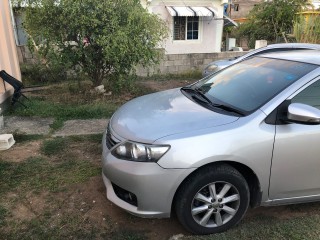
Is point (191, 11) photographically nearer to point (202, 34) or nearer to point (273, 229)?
point (202, 34)

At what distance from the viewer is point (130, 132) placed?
2980mm

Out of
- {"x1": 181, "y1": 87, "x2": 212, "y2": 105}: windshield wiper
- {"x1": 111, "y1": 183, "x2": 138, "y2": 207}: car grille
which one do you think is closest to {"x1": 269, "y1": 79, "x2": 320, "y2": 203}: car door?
{"x1": 181, "y1": 87, "x2": 212, "y2": 105}: windshield wiper

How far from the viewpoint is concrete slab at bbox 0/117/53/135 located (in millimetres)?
5496

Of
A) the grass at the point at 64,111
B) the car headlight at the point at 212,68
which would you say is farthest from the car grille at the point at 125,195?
the car headlight at the point at 212,68

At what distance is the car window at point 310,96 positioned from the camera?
2955 mm

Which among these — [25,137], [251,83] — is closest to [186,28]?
[25,137]

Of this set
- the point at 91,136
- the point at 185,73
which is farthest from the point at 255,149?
the point at 185,73

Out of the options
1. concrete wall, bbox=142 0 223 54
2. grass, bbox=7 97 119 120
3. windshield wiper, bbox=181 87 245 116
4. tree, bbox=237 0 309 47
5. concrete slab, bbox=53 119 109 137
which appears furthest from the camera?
tree, bbox=237 0 309 47

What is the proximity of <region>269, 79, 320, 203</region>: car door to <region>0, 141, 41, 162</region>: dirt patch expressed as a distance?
3.25 m

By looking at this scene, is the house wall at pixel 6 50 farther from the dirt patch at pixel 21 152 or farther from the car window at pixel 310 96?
the car window at pixel 310 96

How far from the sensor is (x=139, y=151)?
2.78 metres

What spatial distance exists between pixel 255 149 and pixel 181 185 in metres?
0.70

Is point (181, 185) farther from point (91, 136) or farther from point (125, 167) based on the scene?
point (91, 136)

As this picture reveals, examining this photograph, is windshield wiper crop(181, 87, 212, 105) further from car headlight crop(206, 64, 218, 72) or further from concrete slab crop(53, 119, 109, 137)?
car headlight crop(206, 64, 218, 72)
